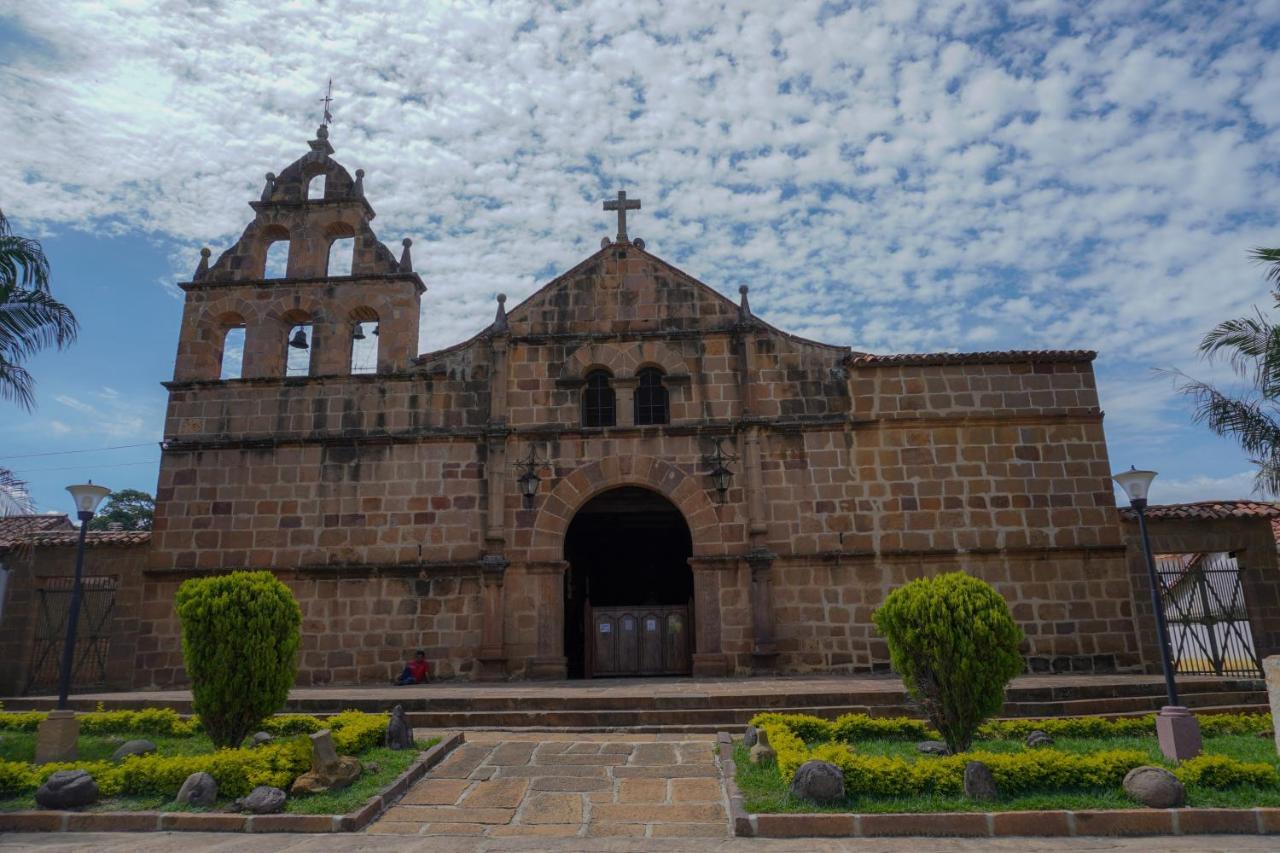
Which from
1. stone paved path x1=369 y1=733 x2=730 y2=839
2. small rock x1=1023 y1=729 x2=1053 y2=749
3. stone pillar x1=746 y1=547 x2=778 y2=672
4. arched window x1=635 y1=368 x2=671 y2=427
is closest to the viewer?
stone paved path x1=369 y1=733 x2=730 y2=839

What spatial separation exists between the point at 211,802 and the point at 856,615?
1134 centimetres

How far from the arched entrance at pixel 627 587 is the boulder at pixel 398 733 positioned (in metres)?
6.81

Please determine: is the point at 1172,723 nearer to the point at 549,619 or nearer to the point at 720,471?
the point at 720,471

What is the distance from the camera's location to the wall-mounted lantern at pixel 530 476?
53.5 feet

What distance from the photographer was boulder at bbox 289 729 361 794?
782 centimetres

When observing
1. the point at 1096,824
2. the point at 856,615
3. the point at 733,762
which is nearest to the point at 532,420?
the point at 856,615

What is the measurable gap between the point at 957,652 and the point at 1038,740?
6.86 feet

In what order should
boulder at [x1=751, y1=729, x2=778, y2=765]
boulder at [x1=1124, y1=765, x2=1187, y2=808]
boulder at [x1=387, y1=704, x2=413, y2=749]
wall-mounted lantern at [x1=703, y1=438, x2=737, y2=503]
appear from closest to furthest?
boulder at [x1=1124, y1=765, x2=1187, y2=808]
boulder at [x1=751, y1=729, x2=778, y2=765]
boulder at [x1=387, y1=704, x2=413, y2=749]
wall-mounted lantern at [x1=703, y1=438, x2=737, y2=503]

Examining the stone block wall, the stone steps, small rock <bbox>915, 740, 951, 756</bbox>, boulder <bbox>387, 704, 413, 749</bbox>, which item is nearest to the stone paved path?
boulder <bbox>387, 704, 413, 749</bbox>

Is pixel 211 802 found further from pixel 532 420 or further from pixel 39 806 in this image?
pixel 532 420

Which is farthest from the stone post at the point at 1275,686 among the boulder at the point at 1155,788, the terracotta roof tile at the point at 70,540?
the terracotta roof tile at the point at 70,540

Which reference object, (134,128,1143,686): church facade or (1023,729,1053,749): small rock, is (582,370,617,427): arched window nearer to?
(134,128,1143,686): church facade

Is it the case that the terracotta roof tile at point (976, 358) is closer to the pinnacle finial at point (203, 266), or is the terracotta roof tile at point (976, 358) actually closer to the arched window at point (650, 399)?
the arched window at point (650, 399)

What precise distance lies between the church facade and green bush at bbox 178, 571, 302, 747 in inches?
257
